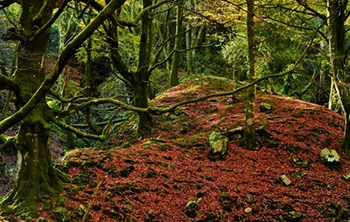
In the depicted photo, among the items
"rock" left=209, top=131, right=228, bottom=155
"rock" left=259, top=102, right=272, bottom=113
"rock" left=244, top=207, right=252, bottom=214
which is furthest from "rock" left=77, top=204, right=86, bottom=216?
"rock" left=259, top=102, right=272, bottom=113

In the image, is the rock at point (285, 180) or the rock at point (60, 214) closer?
the rock at point (60, 214)

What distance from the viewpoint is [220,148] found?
27.5ft

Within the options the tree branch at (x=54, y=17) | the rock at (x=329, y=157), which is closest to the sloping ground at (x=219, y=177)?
the rock at (x=329, y=157)

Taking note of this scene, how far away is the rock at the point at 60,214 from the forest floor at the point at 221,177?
113 millimetres

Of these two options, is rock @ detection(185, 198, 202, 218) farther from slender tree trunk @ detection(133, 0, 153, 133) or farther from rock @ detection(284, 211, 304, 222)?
slender tree trunk @ detection(133, 0, 153, 133)

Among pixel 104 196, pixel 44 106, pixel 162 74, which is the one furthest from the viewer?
pixel 162 74

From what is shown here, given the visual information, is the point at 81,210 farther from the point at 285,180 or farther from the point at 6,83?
the point at 285,180

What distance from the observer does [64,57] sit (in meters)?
3.31

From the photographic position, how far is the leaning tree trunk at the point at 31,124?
4703mm

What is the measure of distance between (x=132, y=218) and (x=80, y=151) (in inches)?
98.5

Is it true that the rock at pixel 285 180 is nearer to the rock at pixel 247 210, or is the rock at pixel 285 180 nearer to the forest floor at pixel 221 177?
the forest floor at pixel 221 177

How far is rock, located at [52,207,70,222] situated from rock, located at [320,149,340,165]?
6047 millimetres

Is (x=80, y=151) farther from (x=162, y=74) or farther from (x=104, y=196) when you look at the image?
(x=162, y=74)

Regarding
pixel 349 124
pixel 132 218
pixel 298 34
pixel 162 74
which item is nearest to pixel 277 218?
pixel 132 218
